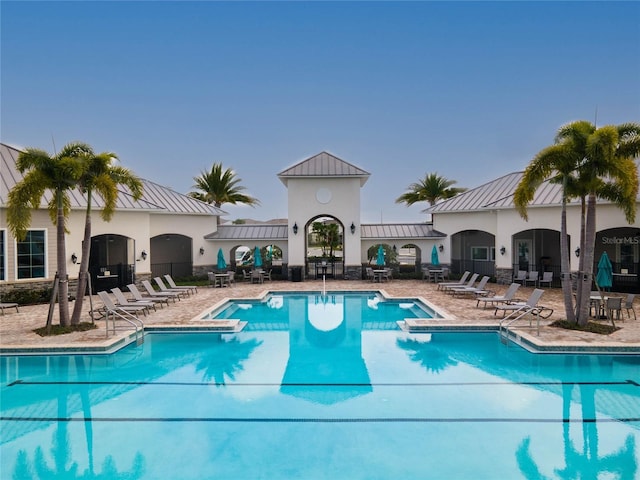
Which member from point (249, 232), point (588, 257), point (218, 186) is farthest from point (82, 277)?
point (218, 186)

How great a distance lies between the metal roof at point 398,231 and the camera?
26766 millimetres

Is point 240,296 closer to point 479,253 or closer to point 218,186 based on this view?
point 218,186

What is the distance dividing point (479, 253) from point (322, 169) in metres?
12.9

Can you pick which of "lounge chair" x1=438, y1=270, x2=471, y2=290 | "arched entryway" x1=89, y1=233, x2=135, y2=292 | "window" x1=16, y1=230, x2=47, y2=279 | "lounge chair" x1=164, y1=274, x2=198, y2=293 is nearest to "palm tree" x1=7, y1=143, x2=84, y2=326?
"window" x1=16, y1=230, x2=47, y2=279

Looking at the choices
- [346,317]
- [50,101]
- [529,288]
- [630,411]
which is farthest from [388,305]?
[50,101]

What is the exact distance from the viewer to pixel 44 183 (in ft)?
38.2

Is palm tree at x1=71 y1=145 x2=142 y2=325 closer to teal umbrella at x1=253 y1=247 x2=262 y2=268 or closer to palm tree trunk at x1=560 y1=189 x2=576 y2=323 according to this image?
teal umbrella at x1=253 y1=247 x2=262 y2=268

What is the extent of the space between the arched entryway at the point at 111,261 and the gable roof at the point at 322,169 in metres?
9.46

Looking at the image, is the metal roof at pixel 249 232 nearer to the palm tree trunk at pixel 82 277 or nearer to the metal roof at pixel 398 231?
the metal roof at pixel 398 231

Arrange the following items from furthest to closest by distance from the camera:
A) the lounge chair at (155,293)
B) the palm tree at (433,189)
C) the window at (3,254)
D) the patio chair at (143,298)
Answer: the palm tree at (433,189) → the lounge chair at (155,293) → the window at (3,254) → the patio chair at (143,298)

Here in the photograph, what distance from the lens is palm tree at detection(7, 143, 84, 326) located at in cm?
1143

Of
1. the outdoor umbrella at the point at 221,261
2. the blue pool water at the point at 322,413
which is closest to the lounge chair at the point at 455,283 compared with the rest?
the blue pool water at the point at 322,413

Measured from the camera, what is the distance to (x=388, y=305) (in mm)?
18219

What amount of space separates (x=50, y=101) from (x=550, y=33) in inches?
941
